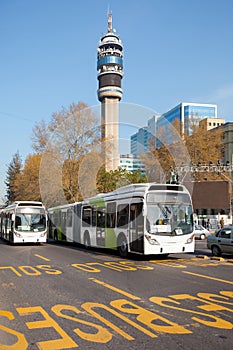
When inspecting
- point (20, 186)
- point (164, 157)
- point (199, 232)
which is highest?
point (164, 157)

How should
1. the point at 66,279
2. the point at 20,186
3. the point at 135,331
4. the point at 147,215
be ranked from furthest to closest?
1. the point at 20,186
2. the point at 147,215
3. the point at 66,279
4. the point at 135,331

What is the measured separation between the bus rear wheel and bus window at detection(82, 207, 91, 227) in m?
4.67

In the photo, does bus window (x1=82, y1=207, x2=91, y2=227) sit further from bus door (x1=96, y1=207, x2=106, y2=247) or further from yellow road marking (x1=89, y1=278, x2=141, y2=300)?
yellow road marking (x1=89, y1=278, x2=141, y2=300)

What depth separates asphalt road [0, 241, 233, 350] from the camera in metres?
5.52

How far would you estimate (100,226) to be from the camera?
19547 mm

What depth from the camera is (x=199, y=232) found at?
111 ft

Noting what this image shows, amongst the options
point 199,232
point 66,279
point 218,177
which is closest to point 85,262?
point 66,279

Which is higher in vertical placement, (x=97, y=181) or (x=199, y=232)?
(x=97, y=181)

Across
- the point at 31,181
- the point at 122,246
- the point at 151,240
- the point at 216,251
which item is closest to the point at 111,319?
the point at 151,240

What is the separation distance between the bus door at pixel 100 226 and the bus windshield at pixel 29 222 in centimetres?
574

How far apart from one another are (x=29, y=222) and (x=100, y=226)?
6.63 metres

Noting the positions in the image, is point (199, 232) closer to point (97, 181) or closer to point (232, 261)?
point (97, 181)

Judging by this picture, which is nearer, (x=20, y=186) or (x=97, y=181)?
(x=97, y=181)

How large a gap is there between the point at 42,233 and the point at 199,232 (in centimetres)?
1529
